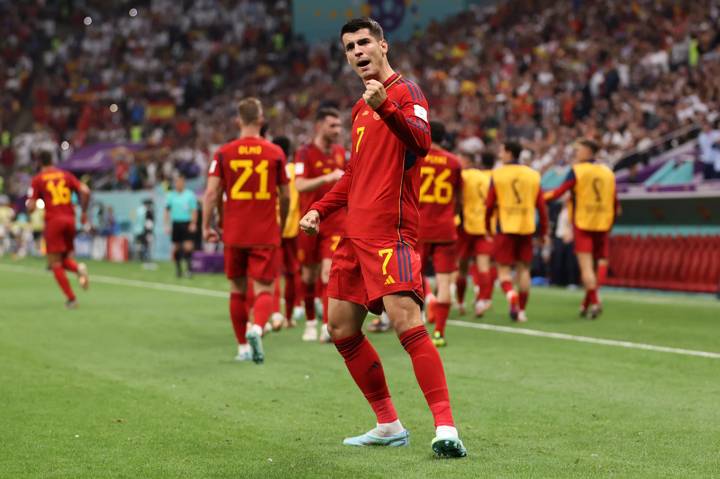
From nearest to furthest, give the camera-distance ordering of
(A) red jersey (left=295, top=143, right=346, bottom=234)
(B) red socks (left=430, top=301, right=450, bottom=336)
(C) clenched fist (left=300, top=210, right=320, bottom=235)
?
(C) clenched fist (left=300, top=210, right=320, bottom=235), (B) red socks (left=430, top=301, right=450, bottom=336), (A) red jersey (left=295, top=143, right=346, bottom=234)

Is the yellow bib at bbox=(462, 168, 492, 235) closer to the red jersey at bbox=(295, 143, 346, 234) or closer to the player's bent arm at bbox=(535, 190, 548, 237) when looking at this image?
the player's bent arm at bbox=(535, 190, 548, 237)

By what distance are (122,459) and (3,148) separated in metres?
44.2

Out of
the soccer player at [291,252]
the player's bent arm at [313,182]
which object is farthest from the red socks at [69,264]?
the player's bent arm at [313,182]

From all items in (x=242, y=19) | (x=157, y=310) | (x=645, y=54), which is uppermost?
(x=242, y=19)

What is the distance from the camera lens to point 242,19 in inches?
1833

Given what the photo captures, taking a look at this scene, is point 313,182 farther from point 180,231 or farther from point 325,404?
point 180,231

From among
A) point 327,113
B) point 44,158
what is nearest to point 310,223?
point 327,113

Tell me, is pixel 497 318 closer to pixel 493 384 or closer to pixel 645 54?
pixel 493 384

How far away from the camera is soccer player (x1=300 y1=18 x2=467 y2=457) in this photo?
5.96m

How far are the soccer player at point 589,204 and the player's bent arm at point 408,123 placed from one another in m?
8.98

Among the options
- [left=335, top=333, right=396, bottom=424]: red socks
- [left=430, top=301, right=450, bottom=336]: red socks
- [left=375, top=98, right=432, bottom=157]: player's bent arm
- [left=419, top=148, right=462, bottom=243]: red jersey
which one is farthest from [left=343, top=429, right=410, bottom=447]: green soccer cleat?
[left=419, top=148, right=462, bottom=243]: red jersey

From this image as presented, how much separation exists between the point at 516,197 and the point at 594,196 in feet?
3.62

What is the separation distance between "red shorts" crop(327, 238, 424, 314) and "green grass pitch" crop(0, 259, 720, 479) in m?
0.87

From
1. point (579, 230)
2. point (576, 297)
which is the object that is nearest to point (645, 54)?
point (576, 297)
